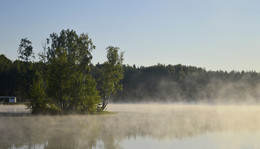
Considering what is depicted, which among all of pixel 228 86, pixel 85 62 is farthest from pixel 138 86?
pixel 85 62

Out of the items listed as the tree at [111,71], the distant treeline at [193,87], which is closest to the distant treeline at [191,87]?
the distant treeline at [193,87]

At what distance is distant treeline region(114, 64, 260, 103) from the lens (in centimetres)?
12431

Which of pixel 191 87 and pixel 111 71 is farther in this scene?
pixel 191 87

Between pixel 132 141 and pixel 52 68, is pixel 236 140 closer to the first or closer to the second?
pixel 132 141

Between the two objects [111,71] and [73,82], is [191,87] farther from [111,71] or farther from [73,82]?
[73,82]

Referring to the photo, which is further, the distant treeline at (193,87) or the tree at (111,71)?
the distant treeline at (193,87)

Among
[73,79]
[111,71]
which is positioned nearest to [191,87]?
[111,71]

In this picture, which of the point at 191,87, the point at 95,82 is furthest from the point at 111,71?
the point at 191,87

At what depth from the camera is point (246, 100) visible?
122 m

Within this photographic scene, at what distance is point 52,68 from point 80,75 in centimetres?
375

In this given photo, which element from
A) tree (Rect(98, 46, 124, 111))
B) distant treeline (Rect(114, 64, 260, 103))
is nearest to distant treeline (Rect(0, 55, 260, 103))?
distant treeline (Rect(114, 64, 260, 103))

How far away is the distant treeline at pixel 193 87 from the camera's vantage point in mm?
124312

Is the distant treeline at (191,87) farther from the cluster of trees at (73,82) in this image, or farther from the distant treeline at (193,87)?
the cluster of trees at (73,82)

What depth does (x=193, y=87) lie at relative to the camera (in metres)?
128
